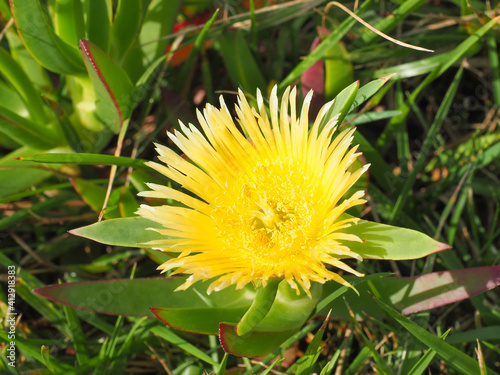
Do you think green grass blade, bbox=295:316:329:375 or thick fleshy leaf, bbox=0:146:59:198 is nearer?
green grass blade, bbox=295:316:329:375

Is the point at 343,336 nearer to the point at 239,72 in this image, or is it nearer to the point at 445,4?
the point at 239,72

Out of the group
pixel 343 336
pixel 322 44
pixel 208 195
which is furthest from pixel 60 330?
pixel 322 44

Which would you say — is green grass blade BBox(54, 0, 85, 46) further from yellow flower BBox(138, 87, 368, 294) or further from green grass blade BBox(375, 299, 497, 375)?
green grass blade BBox(375, 299, 497, 375)

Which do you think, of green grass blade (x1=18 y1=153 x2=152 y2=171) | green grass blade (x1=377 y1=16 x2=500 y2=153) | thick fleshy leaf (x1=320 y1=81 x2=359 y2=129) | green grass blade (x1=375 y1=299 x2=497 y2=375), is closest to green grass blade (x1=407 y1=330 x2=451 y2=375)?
green grass blade (x1=375 y1=299 x2=497 y2=375)

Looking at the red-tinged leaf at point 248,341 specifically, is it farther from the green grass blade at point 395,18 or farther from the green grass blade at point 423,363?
the green grass blade at point 395,18

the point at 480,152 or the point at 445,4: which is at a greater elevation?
the point at 445,4

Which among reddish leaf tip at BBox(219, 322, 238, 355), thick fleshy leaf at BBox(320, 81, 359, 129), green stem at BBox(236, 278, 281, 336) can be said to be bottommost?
reddish leaf tip at BBox(219, 322, 238, 355)
